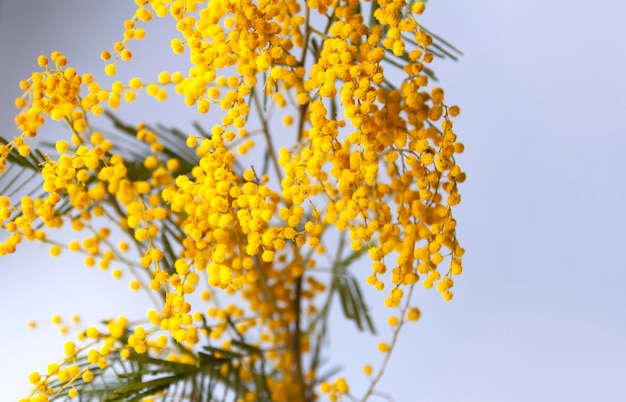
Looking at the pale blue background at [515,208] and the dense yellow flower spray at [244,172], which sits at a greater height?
the pale blue background at [515,208]

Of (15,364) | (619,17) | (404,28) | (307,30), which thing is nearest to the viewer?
(404,28)

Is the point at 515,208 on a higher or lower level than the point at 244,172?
higher

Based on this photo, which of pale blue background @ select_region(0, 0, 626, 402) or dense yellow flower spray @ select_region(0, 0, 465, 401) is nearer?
dense yellow flower spray @ select_region(0, 0, 465, 401)

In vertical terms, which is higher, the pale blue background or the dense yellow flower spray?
the pale blue background

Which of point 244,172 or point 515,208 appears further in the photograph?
point 515,208

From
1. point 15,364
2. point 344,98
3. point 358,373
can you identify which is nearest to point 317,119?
point 344,98

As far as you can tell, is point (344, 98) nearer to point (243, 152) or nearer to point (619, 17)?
point (243, 152)

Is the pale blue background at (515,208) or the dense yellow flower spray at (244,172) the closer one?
the dense yellow flower spray at (244,172)

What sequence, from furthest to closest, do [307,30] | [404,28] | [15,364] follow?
[15,364] < [307,30] < [404,28]
